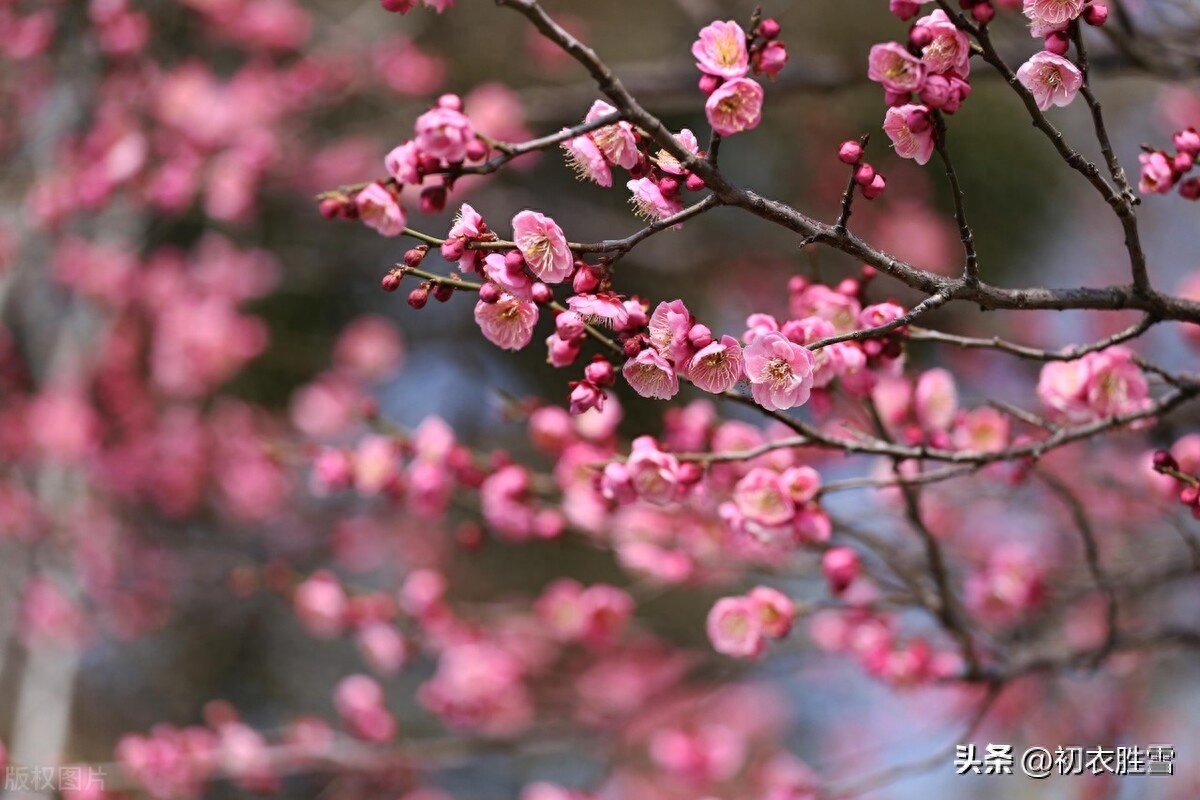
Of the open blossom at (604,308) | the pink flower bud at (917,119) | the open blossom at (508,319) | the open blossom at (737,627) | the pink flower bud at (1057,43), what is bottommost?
the open blossom at (737,627)

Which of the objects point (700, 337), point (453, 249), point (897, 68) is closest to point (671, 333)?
point (700, 337)

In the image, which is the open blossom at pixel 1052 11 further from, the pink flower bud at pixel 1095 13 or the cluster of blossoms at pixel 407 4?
the cluster of blossoms at pixel 407 4

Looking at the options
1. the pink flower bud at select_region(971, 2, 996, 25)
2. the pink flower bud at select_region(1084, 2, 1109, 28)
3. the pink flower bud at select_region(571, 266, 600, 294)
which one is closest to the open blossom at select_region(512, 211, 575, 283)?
the pink flower bud at select_region(571, 266, 600, 294)

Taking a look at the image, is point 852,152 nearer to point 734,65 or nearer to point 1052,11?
point 734,65

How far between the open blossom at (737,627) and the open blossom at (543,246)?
76 cm

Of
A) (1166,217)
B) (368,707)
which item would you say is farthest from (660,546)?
(1166,217)

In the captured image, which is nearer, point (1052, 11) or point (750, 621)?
point (1052, 11)

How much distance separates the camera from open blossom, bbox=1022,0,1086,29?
3.29 ft

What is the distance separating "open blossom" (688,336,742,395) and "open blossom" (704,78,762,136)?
216 millimetres

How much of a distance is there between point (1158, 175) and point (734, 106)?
55cm

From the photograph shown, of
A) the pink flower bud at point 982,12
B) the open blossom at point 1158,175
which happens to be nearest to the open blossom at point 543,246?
the pink flower bud at point 982,12

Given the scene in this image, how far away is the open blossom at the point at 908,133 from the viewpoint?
3.31 feet

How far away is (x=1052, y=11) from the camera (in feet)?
3.33

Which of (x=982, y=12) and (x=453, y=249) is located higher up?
(x=982, y=12)
